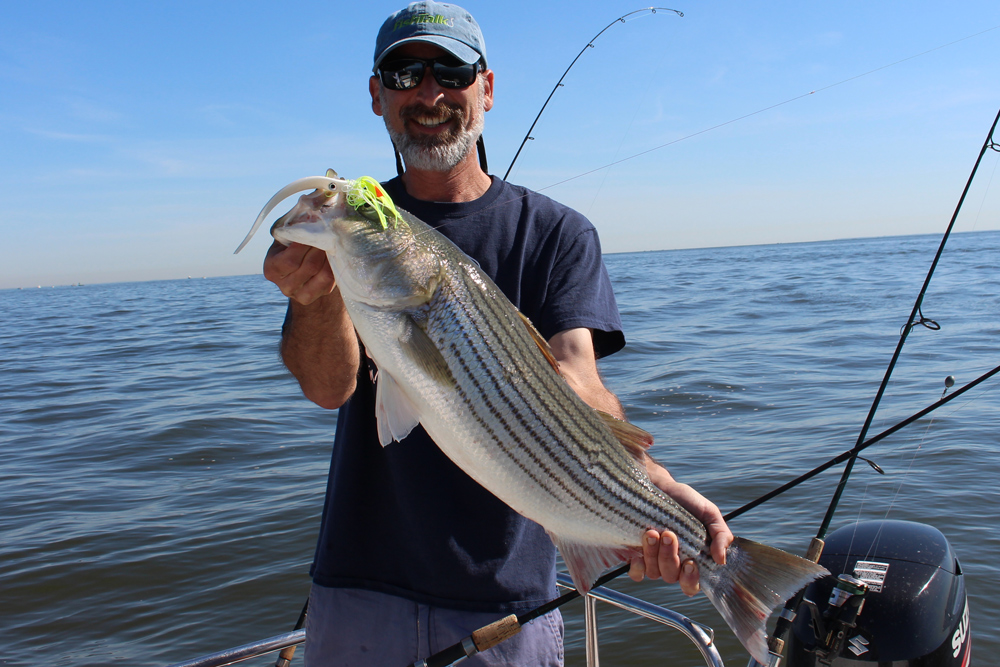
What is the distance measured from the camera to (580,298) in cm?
294

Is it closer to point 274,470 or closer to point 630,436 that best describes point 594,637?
point 630,436

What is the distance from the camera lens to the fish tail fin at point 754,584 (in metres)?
2.59

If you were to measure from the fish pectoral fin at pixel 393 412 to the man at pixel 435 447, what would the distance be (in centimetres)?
39

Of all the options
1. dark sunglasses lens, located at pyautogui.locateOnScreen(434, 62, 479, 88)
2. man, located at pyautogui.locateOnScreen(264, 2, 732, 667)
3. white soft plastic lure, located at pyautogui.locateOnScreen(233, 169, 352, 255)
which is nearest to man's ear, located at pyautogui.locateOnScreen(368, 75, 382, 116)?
man, located at pyautogui.locateOnScreen(264, 2, 732, 667)

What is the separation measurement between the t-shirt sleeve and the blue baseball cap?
949mm

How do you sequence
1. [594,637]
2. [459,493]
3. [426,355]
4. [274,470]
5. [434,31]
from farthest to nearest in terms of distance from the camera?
[274,470] < [594,637] < [434,31] < [459,493] < [426,355]

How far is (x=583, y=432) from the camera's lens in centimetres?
252

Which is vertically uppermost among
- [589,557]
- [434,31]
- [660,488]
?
[434,31]

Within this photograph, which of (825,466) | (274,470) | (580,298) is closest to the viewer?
(580,298)

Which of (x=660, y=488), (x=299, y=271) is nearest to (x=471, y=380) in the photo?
(x=299, y=271)

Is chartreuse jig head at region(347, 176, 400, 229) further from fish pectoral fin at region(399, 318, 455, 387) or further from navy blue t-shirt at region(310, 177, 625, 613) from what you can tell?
navy blue t-shirt at region(310, 177, 625, 613)

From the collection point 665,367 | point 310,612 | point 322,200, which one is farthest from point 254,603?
point 665,367

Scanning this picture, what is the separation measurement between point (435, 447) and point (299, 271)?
90 cm

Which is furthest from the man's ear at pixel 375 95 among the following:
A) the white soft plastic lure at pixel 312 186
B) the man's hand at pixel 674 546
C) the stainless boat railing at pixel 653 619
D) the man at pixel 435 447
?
the stainless boat railing at pixel 653 619
